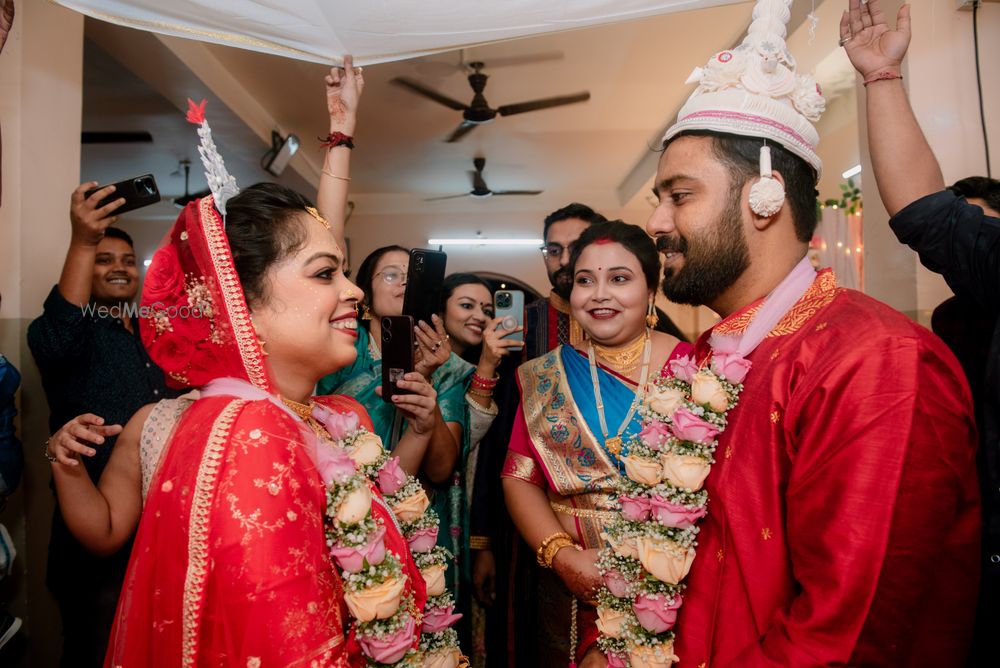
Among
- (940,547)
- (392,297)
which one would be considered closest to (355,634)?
(940,547)

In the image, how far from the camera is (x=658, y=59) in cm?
586

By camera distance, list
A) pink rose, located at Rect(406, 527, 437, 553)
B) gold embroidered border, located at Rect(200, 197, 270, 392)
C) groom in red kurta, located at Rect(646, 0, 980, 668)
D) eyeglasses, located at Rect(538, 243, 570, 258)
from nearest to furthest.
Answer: groom in red kurta, located at Rect(646, 0, 980, 668) < gold embroidered border, located at Rect(200, 197, 270, 392) < pink rose, located at Rect(406, 527, 437, 553) < eyeglasses, located at Rect(538, 243, 570, 258)

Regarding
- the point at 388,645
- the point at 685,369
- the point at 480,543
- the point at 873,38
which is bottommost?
the point at 480,543

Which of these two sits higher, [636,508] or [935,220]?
[935,220]

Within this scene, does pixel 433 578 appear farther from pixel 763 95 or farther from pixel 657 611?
pixel 763 95

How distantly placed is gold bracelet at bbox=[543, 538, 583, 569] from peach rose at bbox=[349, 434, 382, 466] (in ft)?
2.29

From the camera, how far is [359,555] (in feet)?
4.37

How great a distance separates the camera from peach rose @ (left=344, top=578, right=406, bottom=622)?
1305 mm

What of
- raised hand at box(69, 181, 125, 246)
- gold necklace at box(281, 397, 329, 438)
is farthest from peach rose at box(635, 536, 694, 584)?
raised hand at box(69, 181, 125, 246)

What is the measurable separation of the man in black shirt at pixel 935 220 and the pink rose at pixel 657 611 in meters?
0.69

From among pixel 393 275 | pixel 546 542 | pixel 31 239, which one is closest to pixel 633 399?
pixel 546 542

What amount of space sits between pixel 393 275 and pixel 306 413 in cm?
131

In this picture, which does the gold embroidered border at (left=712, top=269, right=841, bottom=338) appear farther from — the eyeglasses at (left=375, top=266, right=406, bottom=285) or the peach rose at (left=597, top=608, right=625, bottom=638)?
the eyeglasses at (left=375, top=266, right=406, bottom=285)

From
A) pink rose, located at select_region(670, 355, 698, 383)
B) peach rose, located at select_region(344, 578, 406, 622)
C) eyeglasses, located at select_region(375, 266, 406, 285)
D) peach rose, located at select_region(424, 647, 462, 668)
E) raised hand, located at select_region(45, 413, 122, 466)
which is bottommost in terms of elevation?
peach rose, located at select_region(424, 647, 462, 668)
